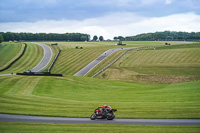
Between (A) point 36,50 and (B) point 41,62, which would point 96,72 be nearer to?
(B) point 41,62

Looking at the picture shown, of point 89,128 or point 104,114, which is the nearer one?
point 89,128

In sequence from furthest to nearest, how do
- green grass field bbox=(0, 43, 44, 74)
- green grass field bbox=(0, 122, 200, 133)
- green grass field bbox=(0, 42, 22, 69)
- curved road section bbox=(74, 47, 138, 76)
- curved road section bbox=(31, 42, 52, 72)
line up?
green grass field bbox=(0, 42, 22, 69) → green grass field bbox=(0, 43, 44, 74) → curved road section bbox=(31, 42, 52, 72) → curved road section bbox=(74, 47, 138, 76) → green grass field bbox=(0, 122, 200, 133)

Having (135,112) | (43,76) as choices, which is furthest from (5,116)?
(43,76)

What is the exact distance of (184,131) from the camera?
22.3 m

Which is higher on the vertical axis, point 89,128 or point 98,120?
point 89,128

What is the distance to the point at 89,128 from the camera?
2358 centimetres

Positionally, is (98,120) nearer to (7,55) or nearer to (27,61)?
(27,61)

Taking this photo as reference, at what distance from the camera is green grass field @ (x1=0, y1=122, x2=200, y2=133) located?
22.7m

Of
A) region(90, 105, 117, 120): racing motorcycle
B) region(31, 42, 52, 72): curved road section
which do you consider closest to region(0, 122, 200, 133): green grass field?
region(90, 105, 117, 120): racing motorcycle

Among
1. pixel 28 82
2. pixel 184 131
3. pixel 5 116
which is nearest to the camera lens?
pixel 184 131

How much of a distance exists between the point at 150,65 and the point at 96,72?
18679 mm

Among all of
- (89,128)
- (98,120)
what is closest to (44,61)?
(98,120)

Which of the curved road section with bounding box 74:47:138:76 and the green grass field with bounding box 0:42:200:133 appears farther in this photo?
the curved road section with bounding box 74:47:138:76

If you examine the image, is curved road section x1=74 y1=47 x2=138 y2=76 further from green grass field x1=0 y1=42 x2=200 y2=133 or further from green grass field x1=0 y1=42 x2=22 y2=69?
green grass field x1=0 y1=42 x2=22 y2=69
